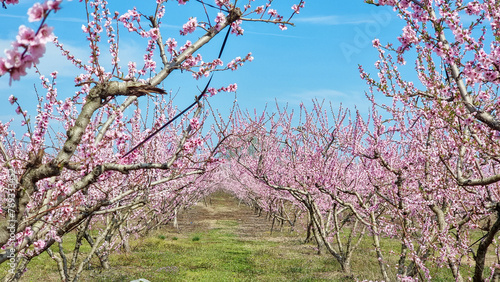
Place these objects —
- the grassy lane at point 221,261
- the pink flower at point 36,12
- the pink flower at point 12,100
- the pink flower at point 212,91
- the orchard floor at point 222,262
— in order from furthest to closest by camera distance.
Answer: the grassy lane at point 221,261, the orchard floor at point 222,262, the pink flower at point 212,91, the pink flower at point 12,100, the pink flower at point 36,12

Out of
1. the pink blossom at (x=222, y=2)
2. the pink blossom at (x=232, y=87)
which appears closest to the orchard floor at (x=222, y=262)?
the pink blossom at (x=232, y=87)

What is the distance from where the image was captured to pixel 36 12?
5.61 feet

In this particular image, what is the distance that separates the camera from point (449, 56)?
473 cm

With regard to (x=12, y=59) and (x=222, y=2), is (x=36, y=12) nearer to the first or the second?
(x=12, y=59)

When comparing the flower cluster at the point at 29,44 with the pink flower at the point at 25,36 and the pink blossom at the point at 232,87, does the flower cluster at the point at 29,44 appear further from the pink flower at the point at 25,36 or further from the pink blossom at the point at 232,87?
the pink blossom at the point at 232,87

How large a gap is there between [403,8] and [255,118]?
13.5 meters

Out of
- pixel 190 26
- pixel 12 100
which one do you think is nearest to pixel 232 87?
pixel 190 26

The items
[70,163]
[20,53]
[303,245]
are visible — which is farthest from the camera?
[303,245]

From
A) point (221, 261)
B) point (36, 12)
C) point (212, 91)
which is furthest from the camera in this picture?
point (221, 261)

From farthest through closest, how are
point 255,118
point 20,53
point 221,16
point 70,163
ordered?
point 255,118, point 221,16, point 70,163, point 20,53

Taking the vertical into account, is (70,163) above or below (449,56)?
below

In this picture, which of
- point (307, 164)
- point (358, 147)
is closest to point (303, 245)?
point (307, 164)

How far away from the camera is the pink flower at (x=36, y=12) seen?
66.5 inches

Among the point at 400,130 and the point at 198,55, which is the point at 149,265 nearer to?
the point at 400,130
